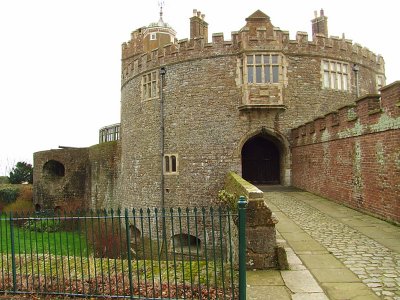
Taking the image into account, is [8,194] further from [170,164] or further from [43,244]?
[43,244]

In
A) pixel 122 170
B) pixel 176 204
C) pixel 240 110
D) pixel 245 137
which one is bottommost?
pixel 176 204

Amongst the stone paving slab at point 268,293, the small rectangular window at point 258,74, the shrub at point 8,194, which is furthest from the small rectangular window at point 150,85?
the shrub at point 8,194

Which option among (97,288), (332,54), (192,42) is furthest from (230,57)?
(97,288)

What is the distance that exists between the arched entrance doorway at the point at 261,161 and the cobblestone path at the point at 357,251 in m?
8.12

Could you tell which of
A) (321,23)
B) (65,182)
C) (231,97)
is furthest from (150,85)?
(65,182)

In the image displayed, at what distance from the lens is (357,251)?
20.1ft

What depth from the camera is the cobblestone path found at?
4.73m

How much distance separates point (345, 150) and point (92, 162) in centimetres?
1987

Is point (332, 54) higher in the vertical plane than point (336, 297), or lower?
higher

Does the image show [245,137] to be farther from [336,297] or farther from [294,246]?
[336,297]

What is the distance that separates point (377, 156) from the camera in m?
8.88

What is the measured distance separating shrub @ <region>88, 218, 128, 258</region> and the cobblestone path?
358 cm

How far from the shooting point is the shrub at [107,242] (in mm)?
5609

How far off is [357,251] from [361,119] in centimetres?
478
